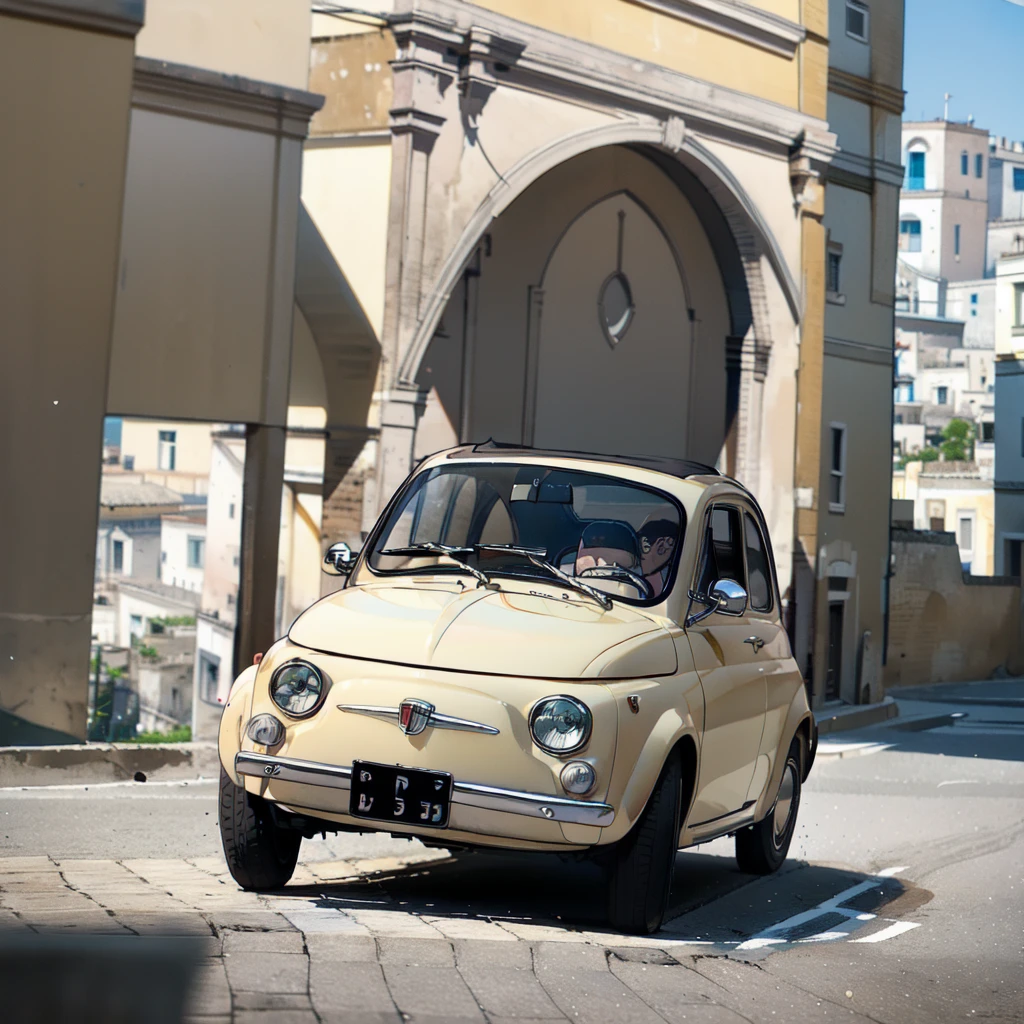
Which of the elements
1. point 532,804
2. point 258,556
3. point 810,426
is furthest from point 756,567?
point 810,426

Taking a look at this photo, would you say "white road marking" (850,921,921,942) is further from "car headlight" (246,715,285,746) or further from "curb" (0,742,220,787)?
"curb" (0,742,220,787)

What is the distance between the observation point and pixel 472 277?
21953 millimetres

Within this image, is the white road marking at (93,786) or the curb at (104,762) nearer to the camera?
the white road marking at (93,786)

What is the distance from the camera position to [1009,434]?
5316 centimetres

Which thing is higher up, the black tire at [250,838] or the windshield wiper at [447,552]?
the windshield wiper at [447,552]

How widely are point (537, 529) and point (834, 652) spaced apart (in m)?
22.2

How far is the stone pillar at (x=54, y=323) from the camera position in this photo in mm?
12172

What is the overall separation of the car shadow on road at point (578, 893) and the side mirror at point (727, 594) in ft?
4.43

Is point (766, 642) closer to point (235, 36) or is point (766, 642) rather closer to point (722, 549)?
point (722, 549)

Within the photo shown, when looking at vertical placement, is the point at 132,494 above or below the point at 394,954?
above

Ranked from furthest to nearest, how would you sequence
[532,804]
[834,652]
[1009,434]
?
[1009,434] → [834,652] → [532,804]

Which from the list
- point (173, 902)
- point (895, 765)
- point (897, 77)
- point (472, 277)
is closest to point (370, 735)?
point (173, 902)

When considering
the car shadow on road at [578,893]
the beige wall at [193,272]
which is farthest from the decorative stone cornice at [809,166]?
the car shadow on road at [578,893]

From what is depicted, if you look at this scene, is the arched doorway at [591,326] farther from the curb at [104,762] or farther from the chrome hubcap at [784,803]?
the chrome hubcap at [784,803]
